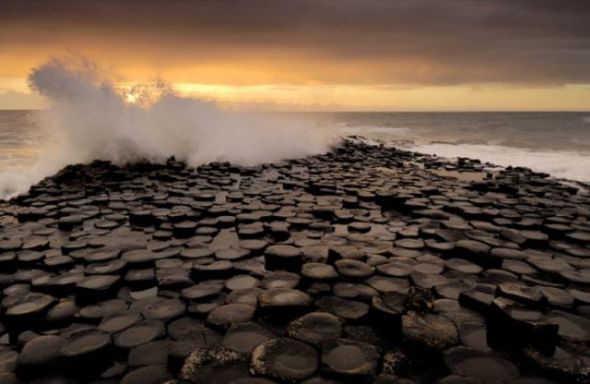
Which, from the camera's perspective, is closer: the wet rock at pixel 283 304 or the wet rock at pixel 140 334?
the wet rock at pixel 140 334

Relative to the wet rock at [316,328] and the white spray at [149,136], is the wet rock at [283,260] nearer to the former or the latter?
the wet rock at [316,328]

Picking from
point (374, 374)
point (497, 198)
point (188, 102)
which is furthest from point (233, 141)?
point (374, 374)

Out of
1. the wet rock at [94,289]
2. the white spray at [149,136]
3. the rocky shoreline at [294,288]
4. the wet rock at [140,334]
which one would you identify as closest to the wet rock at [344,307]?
the rocky shoreline at [294,288]

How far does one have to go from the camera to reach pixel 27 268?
4141 mm

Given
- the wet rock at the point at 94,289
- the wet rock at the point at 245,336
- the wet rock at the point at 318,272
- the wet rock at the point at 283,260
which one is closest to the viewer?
the wet rock at the point at 245,336

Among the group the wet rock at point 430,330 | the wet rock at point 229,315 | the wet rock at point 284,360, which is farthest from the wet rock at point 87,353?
the wet rock at point 430,330

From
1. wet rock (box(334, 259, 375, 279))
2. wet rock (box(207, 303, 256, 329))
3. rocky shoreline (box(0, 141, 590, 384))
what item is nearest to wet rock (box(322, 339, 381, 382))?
rocky shoreline (box(0, 141, 590, 384))

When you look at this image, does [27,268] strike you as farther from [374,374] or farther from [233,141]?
[233,141]

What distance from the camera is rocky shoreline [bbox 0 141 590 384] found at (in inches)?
98.7

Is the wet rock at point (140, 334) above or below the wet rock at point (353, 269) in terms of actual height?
below

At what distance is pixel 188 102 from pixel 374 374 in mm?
14661

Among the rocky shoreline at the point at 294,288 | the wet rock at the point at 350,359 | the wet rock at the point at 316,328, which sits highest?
the wet rock at the point at 350,359

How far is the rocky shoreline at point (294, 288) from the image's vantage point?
8.22 feet

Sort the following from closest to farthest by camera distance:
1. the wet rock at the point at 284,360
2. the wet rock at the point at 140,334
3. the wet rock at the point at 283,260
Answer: the wet rock at the point at 284,360 < the wet rock at the point at 140,334 < the wet rock at the point at 283,260
